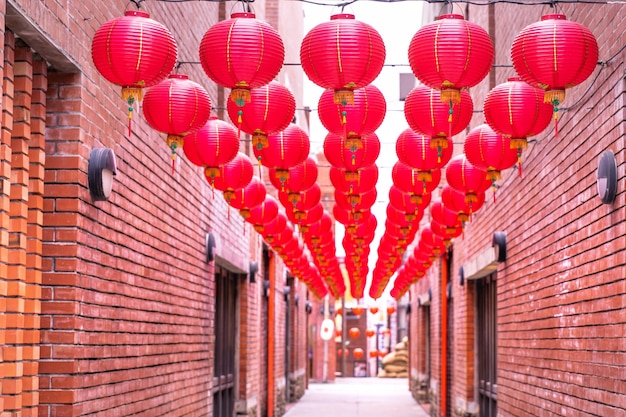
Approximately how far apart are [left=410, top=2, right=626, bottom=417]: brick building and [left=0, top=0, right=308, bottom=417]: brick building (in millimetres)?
3256

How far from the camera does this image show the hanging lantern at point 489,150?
7.29 metres

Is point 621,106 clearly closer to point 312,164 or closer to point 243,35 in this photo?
point 243,35

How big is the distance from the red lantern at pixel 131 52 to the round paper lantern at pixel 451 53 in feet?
4.82

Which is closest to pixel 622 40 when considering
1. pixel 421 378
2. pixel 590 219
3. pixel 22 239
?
pixel 590 219

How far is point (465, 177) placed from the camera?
28.2ft

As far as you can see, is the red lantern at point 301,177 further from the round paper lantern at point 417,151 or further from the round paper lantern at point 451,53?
the round paper lantern at point 451,53

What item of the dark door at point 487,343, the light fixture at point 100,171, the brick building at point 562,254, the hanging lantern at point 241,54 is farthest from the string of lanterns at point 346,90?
the dark door at point 487,343

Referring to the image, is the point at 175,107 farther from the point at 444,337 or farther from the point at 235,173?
the point at 444,337

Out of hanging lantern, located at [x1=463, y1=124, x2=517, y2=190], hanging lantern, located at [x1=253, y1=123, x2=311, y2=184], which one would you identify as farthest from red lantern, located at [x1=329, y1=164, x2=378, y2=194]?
hanging lantern, located at [x1=463, y1=124, x2=517, y2=190]

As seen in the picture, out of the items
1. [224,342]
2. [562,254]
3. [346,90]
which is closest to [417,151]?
[562,254]

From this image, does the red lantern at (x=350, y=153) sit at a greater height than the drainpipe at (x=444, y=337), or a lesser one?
greater

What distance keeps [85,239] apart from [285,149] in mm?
2576

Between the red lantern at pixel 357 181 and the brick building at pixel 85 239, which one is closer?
the brick building at pixel 85 239

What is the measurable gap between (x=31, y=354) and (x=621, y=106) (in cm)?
375
